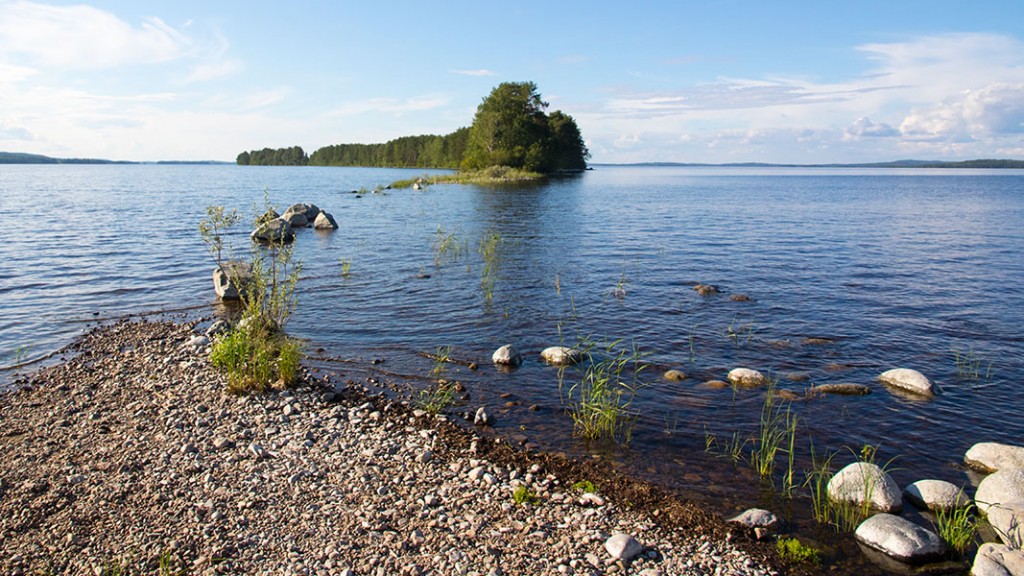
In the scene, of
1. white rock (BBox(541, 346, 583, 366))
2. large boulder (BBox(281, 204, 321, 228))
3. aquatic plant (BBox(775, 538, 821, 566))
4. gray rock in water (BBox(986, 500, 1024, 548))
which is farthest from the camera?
large boulder (BBox(281, 204, 321, 228))

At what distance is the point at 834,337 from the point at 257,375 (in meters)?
14.3

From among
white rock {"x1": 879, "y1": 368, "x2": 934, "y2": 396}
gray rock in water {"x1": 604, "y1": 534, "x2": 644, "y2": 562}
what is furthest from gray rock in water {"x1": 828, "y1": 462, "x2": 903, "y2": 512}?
white rock {"x1": 879, "y1": 368, "x2": 934, "y2": 396}

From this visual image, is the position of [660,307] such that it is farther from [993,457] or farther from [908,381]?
[993,457]

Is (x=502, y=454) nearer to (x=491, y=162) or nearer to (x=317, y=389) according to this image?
(x=317, y=389)

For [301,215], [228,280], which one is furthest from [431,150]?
[228,280]

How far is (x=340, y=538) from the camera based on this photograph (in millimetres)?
7184

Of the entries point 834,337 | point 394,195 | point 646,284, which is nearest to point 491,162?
point 394,195

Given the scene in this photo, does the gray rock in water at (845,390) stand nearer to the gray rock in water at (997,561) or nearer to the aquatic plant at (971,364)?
the aquatic plant at (971,364)

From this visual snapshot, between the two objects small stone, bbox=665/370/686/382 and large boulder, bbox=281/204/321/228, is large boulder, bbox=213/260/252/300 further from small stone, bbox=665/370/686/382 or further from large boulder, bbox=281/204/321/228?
large boulder, bbox=281/204/321/228

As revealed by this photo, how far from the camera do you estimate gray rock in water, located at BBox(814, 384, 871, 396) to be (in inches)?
481

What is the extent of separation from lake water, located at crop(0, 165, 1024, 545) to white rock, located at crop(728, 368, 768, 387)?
13.1 inches

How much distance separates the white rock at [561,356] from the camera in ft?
45.2

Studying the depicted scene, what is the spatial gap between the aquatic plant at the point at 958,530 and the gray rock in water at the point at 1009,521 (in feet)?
0.74

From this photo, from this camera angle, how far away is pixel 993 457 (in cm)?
920
